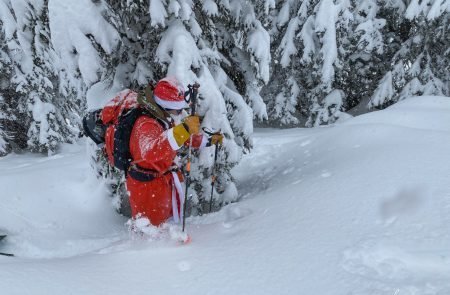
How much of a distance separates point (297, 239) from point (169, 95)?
231cm

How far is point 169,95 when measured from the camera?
15.0 ft

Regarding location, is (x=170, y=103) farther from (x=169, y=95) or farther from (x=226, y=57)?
(x=226, y=57)

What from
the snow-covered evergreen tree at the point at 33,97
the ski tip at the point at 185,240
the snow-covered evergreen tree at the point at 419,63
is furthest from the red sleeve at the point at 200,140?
the snow-covered evergreen tree at the point at 33,97

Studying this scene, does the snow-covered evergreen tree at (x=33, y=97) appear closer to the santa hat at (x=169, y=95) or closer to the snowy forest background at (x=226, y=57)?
Answer: the snowy forest background at (x=226, y=57)

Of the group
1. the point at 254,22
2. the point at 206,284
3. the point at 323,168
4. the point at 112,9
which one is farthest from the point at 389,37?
the point at 206,284

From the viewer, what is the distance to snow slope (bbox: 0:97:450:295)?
2.86 meters

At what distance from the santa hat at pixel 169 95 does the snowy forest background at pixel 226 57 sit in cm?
83

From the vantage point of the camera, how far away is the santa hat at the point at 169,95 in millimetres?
4559

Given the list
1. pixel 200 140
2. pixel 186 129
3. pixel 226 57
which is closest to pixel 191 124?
pixel 186 129

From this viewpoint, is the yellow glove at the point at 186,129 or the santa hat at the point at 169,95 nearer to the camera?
the yellow glove at the point at 186,129

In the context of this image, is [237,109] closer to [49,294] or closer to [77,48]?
[77,48]

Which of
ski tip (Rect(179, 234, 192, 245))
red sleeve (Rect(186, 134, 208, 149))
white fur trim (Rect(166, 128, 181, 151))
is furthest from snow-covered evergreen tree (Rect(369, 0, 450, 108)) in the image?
ski tip (Rect(179, 234, 192, 245))

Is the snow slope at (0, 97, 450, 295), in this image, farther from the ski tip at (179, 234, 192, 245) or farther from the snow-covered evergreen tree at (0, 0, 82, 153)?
the snow-covered evergreen tree at (0, 0, 82, 153)

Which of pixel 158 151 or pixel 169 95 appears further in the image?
pixel 169 95
